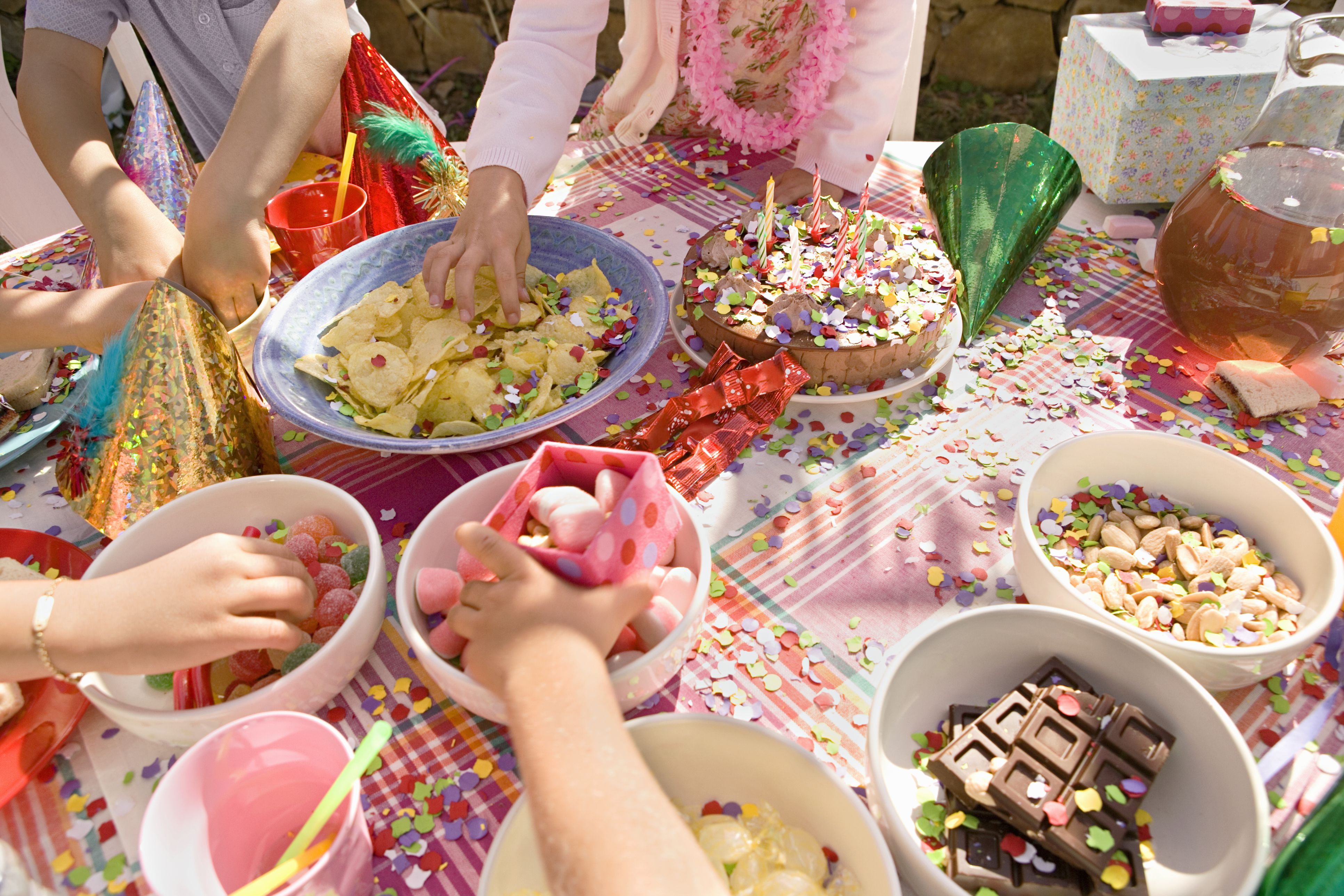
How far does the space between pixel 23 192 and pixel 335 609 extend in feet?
6.97

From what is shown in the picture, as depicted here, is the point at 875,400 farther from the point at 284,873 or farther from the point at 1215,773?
the point at 284,873

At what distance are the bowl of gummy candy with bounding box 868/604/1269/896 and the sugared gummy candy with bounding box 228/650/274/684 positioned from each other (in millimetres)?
531

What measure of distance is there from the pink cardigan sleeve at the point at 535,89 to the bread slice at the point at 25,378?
65 centimetres

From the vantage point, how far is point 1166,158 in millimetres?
1251

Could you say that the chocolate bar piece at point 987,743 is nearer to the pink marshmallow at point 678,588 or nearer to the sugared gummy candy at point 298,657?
the pink marshmallow at point 678,588

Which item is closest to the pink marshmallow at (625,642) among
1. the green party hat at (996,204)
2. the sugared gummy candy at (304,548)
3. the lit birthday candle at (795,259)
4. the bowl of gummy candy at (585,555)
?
the bowl of gummy candy at (585,555)

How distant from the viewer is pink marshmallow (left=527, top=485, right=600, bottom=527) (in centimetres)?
68

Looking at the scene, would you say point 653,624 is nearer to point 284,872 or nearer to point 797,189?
point 284,872

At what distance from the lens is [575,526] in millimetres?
662

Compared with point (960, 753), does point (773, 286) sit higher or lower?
higher

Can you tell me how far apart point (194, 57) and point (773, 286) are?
4.65 feet

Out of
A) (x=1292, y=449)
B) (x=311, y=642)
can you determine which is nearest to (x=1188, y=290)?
(x=1292, y=449)

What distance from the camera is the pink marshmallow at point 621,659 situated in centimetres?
64

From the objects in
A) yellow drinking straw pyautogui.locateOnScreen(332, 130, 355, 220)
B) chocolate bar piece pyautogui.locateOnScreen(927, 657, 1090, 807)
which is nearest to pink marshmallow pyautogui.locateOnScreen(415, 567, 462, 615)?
chocolate bar piece pyautogui.locateOnScreen(927, 657, 1090, 807)
